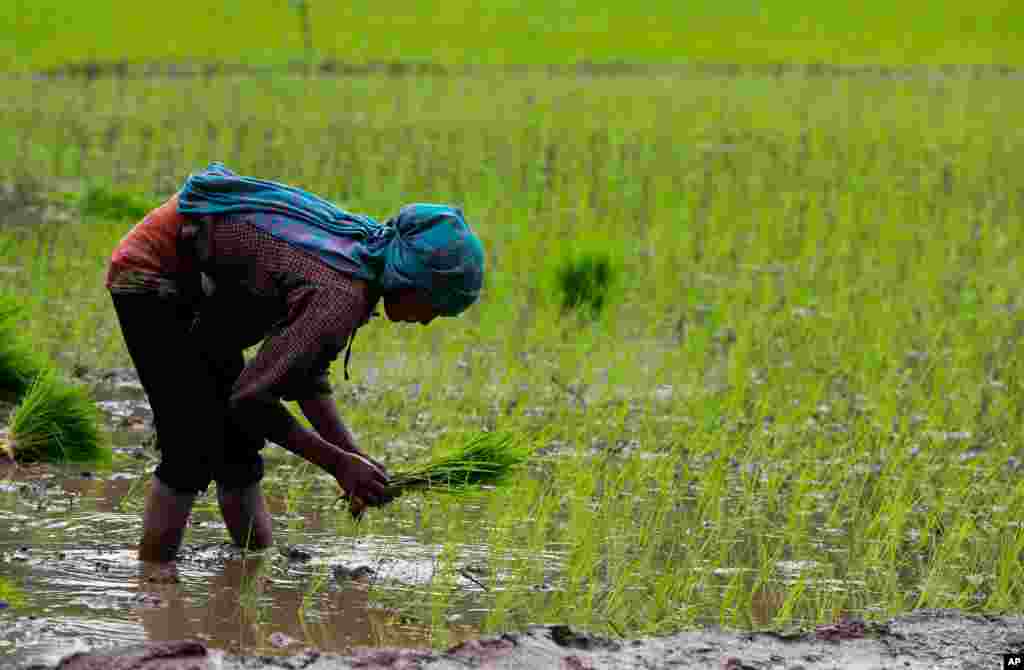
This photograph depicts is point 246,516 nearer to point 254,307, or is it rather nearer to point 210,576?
point 210,576

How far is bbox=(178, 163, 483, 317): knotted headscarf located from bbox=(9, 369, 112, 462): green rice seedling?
1.21m

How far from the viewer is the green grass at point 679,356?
390 centimetres

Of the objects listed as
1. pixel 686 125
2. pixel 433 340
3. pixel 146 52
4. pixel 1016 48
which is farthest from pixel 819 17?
pixel 433 340

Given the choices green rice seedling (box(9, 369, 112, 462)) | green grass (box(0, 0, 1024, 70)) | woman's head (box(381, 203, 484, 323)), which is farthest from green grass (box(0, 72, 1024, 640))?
green grass (box(0, 0, 1024, 70))

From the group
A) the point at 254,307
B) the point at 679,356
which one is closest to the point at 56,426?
the point at 254,307

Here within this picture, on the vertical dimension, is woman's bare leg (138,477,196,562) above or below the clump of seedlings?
below

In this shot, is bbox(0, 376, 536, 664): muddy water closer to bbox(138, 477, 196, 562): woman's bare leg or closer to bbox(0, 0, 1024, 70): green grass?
bbox(138, 477, 196, 562): woman's bare leg

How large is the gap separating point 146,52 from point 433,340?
56.0 ft

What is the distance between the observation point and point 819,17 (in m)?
31.6

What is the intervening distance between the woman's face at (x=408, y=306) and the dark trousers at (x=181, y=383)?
457mm

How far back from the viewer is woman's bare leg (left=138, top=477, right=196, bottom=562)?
11.9 feet

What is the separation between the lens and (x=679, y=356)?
6148mm

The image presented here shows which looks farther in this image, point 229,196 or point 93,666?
point 229,196

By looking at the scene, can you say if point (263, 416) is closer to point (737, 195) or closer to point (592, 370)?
point (592, 370)
